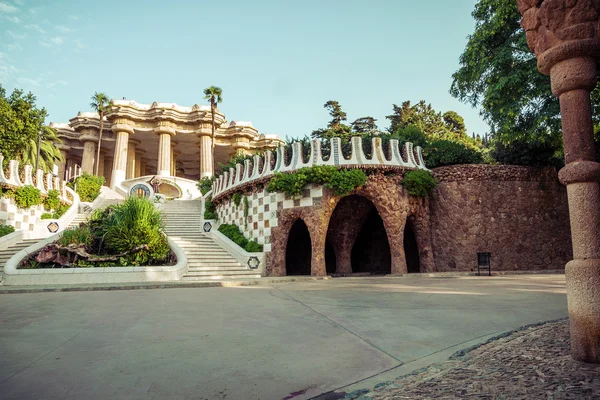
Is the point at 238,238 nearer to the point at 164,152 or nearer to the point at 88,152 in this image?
the point at 164,152

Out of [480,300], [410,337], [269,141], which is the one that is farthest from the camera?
[269,141]

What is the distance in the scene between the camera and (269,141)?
140 feet

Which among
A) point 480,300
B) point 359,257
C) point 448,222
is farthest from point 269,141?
point 480,300

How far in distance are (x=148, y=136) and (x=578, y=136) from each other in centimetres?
4122

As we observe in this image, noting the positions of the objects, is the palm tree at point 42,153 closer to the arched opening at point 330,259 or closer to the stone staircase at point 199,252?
the stone staircase at point 199,252

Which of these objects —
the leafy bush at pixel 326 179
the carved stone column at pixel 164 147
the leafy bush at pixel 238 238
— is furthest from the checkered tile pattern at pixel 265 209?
the carved stone column at pixel 164 147

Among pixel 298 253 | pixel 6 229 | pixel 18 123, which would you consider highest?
pixel 18 123

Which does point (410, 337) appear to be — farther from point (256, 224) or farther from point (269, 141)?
point (269, 141)

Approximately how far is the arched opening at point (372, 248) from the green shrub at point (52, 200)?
1590 cm

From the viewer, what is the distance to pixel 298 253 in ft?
59.3

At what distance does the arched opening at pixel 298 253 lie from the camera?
58.8ft

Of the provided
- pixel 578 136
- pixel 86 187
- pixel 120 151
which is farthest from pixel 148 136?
pixel 578 136

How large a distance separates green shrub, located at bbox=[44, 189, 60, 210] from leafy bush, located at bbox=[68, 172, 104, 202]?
5610mm

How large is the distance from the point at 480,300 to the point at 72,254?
1218 cm
